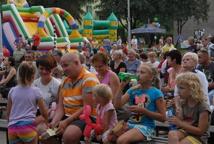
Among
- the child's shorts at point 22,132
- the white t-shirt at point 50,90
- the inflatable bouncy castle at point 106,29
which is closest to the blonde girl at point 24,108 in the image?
the child's shorts at point 22,132

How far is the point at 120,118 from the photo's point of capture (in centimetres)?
675

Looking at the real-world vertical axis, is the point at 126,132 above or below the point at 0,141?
above

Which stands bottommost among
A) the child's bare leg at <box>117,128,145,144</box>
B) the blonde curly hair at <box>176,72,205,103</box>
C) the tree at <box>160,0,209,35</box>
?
the child's bare leg at <box>117,128,145,144</box>

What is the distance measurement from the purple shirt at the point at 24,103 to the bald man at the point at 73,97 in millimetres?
461

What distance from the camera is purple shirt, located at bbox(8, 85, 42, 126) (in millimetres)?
5895

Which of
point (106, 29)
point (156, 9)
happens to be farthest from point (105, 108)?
point (156, 9)

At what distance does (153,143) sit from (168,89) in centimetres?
268

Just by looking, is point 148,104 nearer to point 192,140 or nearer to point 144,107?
point 144,107

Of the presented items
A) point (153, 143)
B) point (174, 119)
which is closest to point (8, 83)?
point (153, 143)

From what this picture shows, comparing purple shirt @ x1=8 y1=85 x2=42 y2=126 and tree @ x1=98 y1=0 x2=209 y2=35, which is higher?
tree @ x1=98 y1=0 x2=209 y2=35

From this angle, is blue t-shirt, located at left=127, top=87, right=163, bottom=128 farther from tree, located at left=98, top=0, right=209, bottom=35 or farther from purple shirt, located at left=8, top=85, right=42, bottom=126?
tree, located at left=98, top=0, right=209, bottom=35

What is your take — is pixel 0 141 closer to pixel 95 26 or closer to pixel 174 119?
pixel 174 119

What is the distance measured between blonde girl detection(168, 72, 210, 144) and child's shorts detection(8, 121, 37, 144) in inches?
69.5

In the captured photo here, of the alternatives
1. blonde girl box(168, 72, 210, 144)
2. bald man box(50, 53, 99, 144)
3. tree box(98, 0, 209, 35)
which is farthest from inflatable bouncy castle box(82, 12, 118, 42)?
blonde girl box(168, 72, 210, 144)
